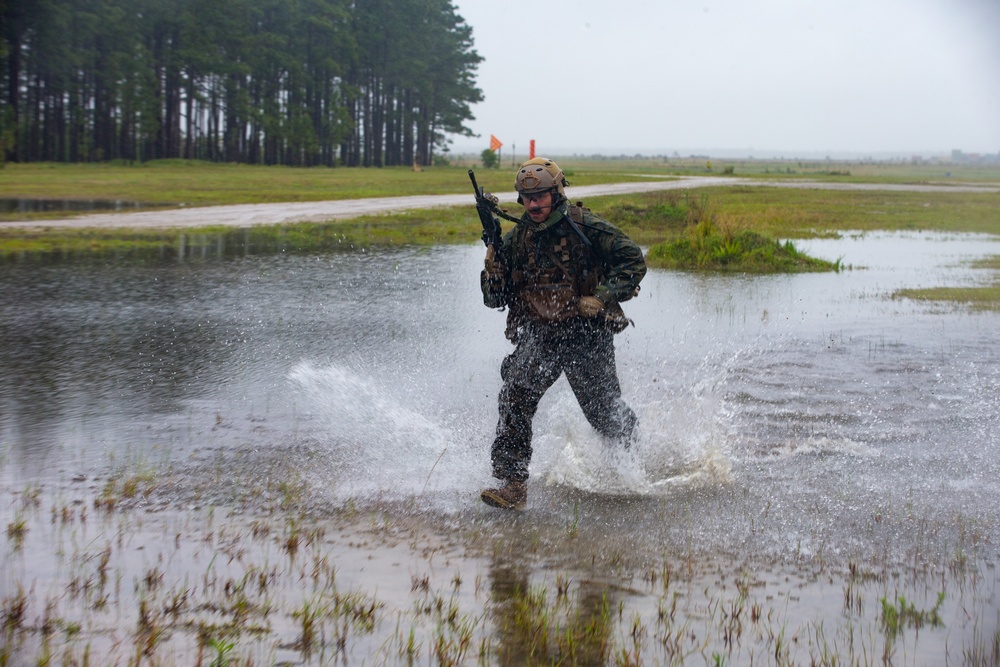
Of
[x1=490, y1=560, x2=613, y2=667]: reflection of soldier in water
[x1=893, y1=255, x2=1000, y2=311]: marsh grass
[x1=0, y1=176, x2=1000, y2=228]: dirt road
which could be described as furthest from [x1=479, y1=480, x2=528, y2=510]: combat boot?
[x1=0, y1=176, x2=1000, y2=228]: dirt road

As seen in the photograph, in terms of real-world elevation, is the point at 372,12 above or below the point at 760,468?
above

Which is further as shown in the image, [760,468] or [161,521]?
[760,468]

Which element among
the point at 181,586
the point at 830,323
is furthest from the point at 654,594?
the point at 830,323

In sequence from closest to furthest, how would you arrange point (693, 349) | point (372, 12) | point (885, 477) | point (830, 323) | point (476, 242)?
point (885, 477) → point (693, 349) → point (830, 323) → point (476, 242) → point (372, 12)

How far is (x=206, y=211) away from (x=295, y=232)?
4723 mm

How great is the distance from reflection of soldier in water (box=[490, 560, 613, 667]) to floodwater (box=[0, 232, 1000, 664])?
61 mm

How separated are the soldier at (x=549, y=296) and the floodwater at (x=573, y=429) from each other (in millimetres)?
414

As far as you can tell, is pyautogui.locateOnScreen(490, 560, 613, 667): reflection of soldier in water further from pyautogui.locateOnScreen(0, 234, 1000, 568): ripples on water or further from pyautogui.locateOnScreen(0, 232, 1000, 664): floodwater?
pyautogui.locateOnScreen(0, 234, 1000, 568): ripples on water

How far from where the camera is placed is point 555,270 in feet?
19.4

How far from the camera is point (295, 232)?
820 inches

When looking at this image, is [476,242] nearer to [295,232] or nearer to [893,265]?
[295,232]

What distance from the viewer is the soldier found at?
5789mm

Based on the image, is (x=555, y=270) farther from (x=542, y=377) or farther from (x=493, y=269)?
(x=542, y=377)

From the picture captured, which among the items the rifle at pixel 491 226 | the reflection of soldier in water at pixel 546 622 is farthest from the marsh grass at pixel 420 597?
the rifle at pixel 491 226
